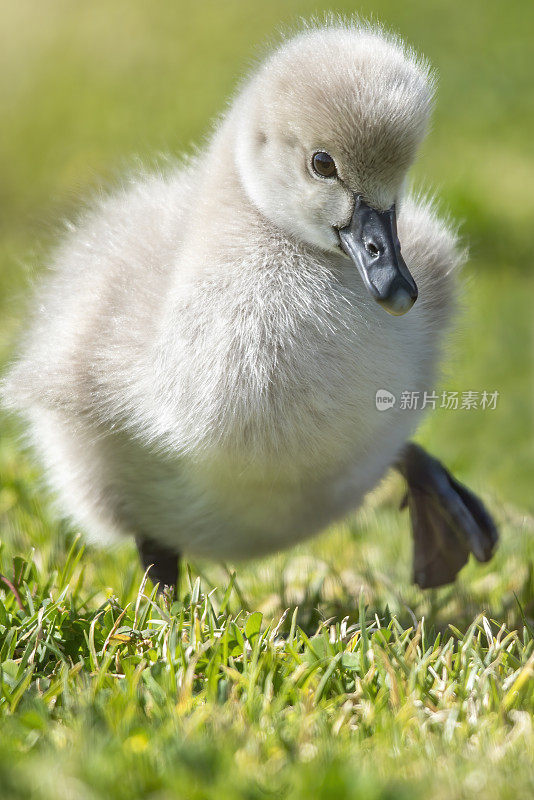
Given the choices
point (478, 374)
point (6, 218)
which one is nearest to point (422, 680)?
point (478, 374)

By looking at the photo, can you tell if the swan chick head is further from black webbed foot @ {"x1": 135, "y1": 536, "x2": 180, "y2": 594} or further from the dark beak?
black webbed foot @ {"x1": 135, "y1": 536, "x2": 180, "y2": 594}

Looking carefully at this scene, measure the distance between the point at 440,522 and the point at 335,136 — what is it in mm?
1174

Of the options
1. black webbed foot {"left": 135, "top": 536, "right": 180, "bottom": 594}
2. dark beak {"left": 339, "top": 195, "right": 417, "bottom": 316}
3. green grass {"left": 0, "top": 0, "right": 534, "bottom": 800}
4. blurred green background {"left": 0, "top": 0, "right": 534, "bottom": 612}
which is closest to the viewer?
green grass {"left": 0, "top": 0, "right": 534, "bottom": 800}

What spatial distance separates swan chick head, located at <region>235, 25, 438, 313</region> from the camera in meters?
2.23

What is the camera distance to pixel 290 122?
2352mm

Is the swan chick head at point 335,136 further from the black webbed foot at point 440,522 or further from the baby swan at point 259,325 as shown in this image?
the black webbed foot at point 440,522

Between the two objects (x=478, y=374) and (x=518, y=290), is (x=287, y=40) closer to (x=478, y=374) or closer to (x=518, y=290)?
(x=478, y=374)

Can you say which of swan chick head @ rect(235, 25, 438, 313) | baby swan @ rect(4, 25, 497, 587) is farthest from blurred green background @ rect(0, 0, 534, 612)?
swan chick head @ rect(235, 25, 438, 313)

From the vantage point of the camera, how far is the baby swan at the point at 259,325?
7.41 ft

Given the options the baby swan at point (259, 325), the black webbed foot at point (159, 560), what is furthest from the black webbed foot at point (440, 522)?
the black webbed foot at point (159, 560)

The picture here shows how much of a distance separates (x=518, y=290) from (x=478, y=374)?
1043 mm

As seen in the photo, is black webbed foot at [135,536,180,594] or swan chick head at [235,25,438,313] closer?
swan chick head at [235,25,438,313]

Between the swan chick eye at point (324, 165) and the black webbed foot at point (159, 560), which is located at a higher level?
the swan chick eye at point (324, 165)

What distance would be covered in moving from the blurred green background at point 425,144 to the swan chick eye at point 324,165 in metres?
1.31
